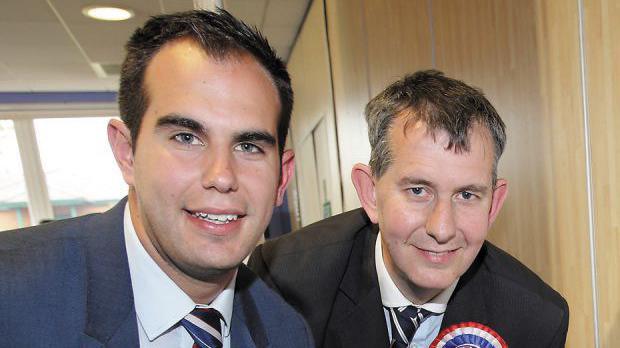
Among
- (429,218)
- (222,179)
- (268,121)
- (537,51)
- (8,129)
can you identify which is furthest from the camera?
(8,129)

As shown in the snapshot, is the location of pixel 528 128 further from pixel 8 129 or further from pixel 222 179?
pixel 8 129

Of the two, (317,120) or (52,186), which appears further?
(52,186)

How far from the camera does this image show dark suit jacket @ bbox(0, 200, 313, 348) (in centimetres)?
92

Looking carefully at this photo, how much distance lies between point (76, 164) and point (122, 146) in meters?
7.32

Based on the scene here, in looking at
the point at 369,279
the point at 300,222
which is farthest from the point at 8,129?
the point at 369,279

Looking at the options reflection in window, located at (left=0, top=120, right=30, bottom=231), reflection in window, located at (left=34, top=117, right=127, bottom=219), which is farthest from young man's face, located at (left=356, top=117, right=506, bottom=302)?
reflection in window, located at (left=0, top=120, right=30, bottom=231)

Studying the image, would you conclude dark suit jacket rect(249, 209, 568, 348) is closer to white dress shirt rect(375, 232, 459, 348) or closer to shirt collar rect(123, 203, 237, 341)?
white dress shirt rect(375, 232, 459, 348)

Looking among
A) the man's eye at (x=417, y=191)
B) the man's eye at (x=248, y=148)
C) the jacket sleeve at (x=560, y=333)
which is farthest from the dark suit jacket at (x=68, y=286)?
the jacket sleeve at (x=560, y=333)

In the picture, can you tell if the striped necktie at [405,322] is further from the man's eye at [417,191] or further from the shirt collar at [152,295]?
the shirt collar at [152,295]

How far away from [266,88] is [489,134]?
61 cm

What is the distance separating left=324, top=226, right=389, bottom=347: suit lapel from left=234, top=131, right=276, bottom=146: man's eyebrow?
0.65m

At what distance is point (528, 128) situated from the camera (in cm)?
173

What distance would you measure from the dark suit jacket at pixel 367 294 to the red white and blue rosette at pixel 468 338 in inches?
3.0

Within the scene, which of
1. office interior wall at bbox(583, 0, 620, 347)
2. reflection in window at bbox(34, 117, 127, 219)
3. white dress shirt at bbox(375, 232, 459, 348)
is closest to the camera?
office interior wall at bbox(583, 0, 620, 347)
